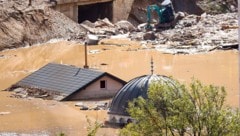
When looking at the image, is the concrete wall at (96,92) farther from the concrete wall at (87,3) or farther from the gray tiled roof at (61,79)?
the concrete wall at (87,3)

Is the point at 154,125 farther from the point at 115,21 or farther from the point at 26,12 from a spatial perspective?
the point at 115,21

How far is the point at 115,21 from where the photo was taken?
50125 mm

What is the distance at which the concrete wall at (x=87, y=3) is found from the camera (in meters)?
47.6

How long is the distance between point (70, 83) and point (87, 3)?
18.9 meters

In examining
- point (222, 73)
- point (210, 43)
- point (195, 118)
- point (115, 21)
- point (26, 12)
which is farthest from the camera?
point (115, 21)

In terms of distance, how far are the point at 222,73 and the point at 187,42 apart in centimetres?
854

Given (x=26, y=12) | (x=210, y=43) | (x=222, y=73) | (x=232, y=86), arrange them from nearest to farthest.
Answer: (x=232, y=86) < (x=222, y=73) < (x=210, y=43) < (x=26, y=12)

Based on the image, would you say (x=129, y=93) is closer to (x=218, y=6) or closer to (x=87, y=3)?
(x=87, y=3)

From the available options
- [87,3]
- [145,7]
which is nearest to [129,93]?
[87,3]

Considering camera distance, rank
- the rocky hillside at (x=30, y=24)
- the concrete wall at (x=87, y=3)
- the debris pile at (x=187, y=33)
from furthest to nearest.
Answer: the concrete wall at (x=87, y=3)
the rocky hillside at (x=30, y=24)
the debris pile at (x=187, y=33)

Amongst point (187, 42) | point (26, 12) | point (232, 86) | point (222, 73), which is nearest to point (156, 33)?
point (187, 42)

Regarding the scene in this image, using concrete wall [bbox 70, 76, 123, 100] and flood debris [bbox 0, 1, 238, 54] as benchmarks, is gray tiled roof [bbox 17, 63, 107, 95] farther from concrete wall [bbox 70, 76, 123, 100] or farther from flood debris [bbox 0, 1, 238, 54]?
flood debris [bbox 0, 1, 238, 54]

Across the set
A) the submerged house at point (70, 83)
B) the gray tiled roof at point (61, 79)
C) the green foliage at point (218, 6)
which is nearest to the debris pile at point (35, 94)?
the submerged house at point (70, 83)

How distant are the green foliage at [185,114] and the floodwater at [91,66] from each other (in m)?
7.60
